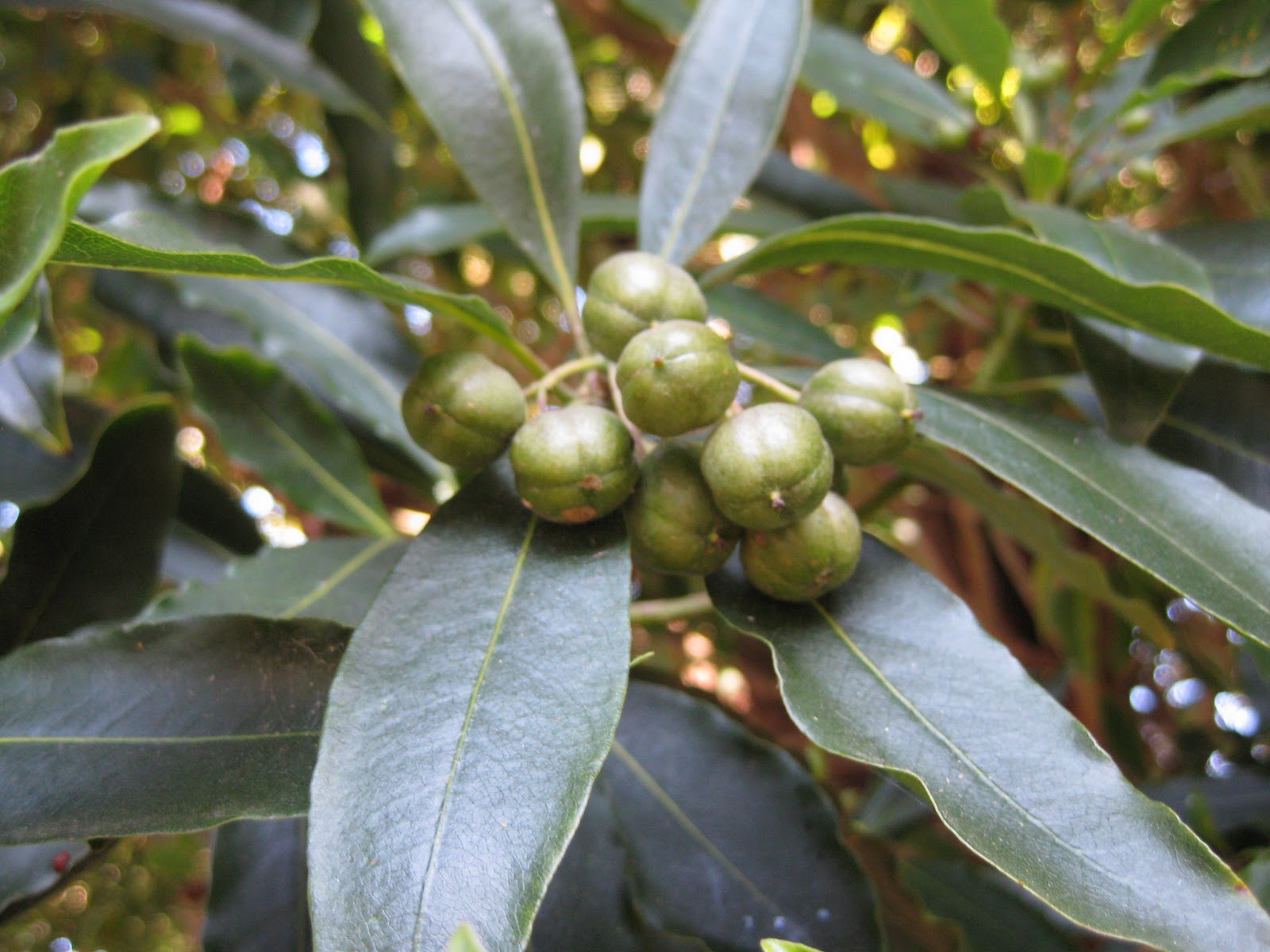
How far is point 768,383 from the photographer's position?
2.64 feet

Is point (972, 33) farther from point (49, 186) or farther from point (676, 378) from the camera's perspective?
point (49, 186)

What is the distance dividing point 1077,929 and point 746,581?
3.79 feet

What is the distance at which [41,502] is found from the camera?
96 centimetres

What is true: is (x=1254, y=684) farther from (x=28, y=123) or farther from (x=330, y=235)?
(x=28, y=123)

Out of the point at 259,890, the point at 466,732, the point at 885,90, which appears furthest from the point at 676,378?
the point at 885,90

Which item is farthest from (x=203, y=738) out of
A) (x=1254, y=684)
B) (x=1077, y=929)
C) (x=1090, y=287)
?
(x=1254, y=684)

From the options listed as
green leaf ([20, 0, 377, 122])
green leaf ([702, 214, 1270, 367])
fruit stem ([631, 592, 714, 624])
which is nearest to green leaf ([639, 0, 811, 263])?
green leaf ([702, 214, 1270, 367])

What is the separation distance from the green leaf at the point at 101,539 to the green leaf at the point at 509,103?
45 cm

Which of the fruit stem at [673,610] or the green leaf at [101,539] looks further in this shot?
the fruit stem at [673,610]

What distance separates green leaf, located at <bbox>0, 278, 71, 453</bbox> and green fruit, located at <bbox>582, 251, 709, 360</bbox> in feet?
1.76

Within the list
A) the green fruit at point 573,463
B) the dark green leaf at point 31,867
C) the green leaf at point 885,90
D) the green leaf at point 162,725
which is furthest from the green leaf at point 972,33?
the dark green leaf at point 31,867

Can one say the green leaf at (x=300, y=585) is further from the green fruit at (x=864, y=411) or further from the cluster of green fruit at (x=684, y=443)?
the green fruit at (x=864, y=411)

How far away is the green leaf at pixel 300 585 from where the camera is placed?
84 centimetres

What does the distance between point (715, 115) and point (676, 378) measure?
51cm
